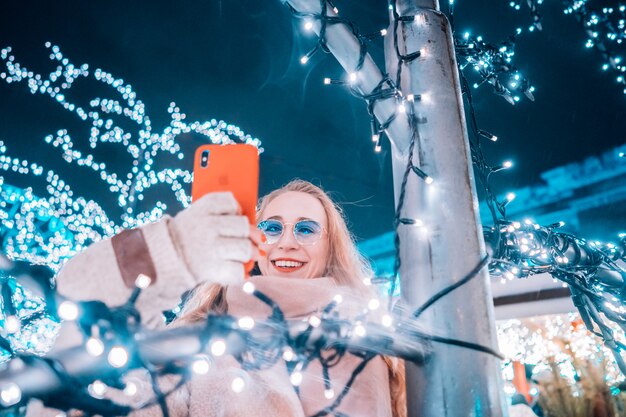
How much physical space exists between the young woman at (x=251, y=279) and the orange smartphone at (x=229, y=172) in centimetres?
17

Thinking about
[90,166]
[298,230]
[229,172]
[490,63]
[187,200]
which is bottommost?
[229,172]

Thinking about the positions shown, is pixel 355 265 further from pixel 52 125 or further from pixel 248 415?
pixel 52 125

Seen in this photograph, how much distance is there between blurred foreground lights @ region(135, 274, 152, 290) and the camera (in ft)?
2.89

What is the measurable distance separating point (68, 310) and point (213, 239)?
367mm

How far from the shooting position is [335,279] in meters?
2.34

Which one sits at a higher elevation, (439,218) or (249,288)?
(439,218)

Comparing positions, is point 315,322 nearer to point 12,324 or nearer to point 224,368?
point 12,324

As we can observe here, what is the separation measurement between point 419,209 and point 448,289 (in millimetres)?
272

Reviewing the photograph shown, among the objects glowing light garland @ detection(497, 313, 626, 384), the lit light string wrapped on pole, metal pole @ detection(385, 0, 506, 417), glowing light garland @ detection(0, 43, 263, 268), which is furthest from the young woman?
glowing light garland @ detection(497, 313, 626, 384)

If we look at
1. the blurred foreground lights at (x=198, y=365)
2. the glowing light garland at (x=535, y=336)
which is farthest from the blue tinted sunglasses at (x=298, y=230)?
the glowing light garland at (x=535, y=336)

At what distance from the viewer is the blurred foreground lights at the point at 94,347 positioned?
0.69 m

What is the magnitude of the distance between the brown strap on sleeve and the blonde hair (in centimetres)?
107

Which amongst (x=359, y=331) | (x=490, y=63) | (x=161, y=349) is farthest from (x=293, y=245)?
(x=490, y=63)

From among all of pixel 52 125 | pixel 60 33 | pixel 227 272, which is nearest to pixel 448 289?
pixel 227 272
